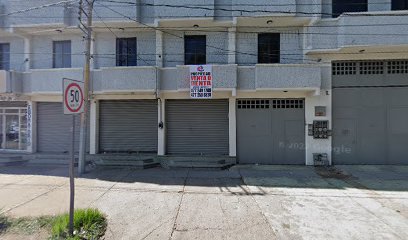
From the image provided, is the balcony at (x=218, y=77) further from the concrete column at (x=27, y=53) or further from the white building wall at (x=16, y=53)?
the white building wall at (x=16, y=53)

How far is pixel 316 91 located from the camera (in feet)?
34.8

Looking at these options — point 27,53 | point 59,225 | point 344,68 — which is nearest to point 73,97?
point 59,225

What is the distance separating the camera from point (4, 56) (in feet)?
43.3

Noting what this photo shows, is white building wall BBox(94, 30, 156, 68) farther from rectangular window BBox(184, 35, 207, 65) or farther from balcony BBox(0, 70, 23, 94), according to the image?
balcony BBox(0, 70, 23, 94)

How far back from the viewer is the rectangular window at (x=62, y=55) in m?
12.6

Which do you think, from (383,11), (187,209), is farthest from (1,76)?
(383,11)

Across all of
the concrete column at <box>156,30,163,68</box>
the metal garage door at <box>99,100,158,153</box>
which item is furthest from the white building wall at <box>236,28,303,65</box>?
the metal garage door at <box>99,100,158,153</box>

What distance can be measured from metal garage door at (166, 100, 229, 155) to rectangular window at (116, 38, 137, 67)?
2.62m

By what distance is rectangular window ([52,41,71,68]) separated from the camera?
1258 centimetres

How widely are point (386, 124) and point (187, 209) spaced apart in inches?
390

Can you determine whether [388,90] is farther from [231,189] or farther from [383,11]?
[231,189]

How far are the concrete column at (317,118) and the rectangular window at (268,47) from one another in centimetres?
239

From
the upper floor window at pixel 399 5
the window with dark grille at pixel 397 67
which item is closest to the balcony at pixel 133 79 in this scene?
the window with dark grille at pixel 397 67

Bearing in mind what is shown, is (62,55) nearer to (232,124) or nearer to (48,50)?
(48,50)
